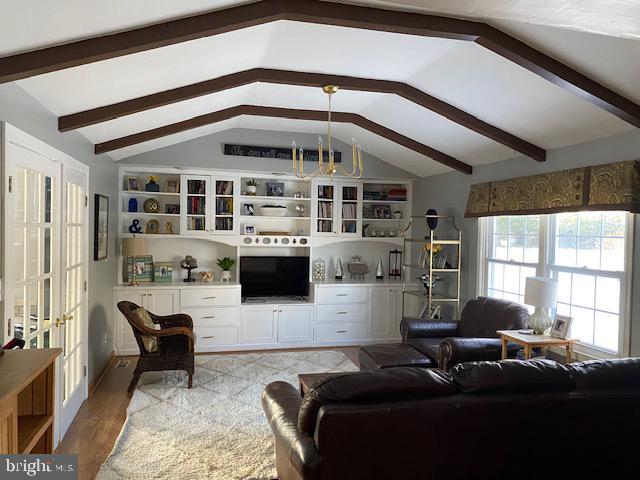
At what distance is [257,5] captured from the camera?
247 cm

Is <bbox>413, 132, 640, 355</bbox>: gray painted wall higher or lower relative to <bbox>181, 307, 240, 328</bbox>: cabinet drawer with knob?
higher

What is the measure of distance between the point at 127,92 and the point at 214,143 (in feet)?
7.95

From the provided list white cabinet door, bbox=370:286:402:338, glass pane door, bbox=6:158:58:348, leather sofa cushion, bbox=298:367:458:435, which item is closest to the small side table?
leather sofa cushion, bbox=298:367:458:435

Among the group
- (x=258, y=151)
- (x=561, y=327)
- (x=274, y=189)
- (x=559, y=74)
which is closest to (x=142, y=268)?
(x=274, y=189)

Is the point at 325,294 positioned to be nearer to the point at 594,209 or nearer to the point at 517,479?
the point at 594,209

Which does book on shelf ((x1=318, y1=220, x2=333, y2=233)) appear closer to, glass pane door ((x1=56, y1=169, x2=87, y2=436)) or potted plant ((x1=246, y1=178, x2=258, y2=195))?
potted plant ((x1=246, y1=178, x2=258, y2=195))

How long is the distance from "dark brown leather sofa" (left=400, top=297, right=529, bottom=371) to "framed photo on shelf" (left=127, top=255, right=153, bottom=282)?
3294 mm

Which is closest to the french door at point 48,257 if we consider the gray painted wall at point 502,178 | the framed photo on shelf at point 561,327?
the framed photo on shelf at point 561,327

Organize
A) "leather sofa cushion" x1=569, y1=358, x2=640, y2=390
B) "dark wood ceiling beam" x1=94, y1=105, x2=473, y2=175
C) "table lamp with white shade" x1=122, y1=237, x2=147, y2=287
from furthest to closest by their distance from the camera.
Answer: "table lamp with white shade" x1=122, y1=237, x2=147, y2=287, "dark wood ceiling beam" x1=94, y1=105, x2=473, y2=175, "leather sofa cushion" x1=569, y1=358, x2=640, y2=390

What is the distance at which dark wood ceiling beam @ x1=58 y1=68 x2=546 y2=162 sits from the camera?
11.2ft

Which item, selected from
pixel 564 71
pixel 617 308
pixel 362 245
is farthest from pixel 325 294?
pixel 564 71

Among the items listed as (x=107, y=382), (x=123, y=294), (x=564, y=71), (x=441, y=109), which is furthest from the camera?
(x=123, y=294)

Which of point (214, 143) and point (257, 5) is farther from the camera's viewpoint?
point (214, 143)

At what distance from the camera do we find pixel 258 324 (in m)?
5.82
